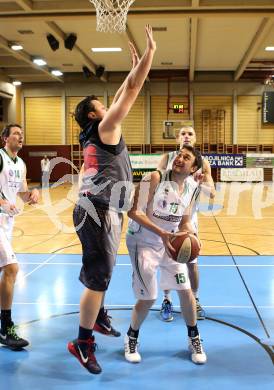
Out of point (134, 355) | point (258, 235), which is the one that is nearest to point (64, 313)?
point (134, 355)

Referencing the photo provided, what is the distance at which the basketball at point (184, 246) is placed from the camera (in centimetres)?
334

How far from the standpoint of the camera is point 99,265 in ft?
10.7

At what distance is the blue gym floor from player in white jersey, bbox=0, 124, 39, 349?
0.56 ft

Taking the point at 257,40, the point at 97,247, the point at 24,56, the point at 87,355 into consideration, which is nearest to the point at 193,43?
the point at 257,40

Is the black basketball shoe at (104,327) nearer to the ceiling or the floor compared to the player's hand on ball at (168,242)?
nearer to the floor

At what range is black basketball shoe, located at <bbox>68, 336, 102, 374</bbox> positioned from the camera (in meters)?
3.29

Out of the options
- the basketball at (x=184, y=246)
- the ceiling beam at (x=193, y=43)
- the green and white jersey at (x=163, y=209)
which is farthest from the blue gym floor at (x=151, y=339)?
the ceiling beam at (x=193, y=43)

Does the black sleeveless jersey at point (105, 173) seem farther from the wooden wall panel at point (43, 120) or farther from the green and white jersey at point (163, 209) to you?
the wooden wall panel at point (43, 120)

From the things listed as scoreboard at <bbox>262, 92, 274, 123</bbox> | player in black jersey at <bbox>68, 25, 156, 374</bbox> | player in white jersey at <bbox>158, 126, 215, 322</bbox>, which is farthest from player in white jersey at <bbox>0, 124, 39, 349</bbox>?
scoreboard at <bbox>262, 92, 274, 123</bbox>

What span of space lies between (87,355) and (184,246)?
3.48 feet

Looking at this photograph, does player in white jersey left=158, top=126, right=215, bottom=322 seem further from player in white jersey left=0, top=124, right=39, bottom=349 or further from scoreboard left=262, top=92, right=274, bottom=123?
scoreboard left=262, top=92, right=274, bottom=123

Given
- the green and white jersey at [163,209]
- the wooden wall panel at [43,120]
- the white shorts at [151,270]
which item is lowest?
the white shorts at [151,270]

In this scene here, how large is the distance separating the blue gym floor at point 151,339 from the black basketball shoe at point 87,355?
7 cm

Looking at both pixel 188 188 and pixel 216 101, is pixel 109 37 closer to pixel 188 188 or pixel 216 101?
pixel 216 101
